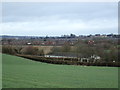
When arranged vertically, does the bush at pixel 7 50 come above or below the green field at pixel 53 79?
above

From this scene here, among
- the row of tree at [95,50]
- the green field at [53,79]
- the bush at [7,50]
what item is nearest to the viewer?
the green field at [53,79]

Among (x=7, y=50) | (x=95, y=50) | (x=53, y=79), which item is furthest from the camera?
(x=95, y=50)

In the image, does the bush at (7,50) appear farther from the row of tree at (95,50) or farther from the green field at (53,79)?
the green field at (53,79)

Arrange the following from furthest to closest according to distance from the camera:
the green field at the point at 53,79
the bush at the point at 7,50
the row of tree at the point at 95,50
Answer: the bush at the point at 7,50 → the row of tree at the point at 95,50 → the green field at the point at 53,79

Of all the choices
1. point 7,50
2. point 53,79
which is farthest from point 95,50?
point 53,79

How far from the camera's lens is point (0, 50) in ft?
242

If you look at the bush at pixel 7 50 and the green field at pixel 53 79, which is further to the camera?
the bush at pixel 7 50

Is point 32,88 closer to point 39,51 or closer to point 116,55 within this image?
point 116,55

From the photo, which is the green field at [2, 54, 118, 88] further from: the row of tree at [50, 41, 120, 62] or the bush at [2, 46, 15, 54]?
the bush at [2, 46, 15, 54]

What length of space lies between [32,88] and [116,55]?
53374mm

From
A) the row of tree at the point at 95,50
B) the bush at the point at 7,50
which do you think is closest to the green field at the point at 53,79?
the row of tree at the point at 95,50

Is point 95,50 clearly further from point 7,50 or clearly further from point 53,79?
point 53,79

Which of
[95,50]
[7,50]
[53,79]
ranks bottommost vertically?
[53,79]

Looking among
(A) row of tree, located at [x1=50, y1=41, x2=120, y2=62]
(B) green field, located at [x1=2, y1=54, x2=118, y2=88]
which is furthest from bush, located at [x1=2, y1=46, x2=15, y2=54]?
(B) green field, located at [x1=2, y1=54, x2=118, y2=88]
